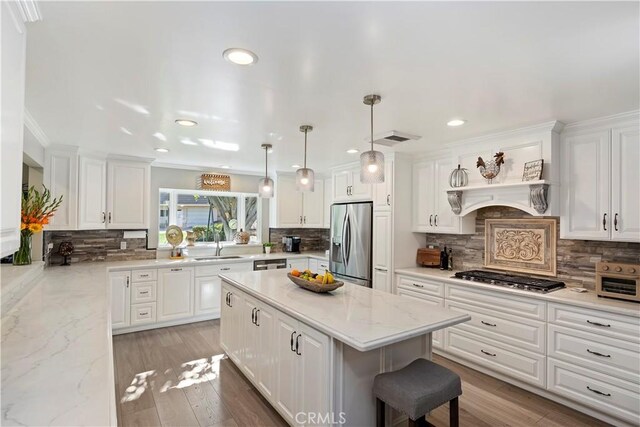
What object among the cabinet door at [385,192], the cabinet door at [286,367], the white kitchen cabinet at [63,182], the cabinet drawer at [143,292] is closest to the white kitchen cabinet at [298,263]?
the cabinet door at [385,192]

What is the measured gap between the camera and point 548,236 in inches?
129

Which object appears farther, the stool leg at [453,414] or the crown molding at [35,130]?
the crown molding at [35,130]

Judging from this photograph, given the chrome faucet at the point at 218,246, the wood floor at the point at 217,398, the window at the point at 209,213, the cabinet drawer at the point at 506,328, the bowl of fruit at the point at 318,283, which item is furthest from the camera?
the chrome faucet at the point at 218,246

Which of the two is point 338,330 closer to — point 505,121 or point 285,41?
point 285,41

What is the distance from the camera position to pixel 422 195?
4.18 metres

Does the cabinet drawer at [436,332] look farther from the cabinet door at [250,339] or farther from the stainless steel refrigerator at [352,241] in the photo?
the cabinet door at [250,339]

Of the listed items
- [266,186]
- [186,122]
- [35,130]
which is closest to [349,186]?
[266,186]

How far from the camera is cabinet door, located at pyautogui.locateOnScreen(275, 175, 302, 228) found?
5.76 metres

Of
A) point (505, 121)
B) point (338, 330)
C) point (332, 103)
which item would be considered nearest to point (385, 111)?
point (332, 103)

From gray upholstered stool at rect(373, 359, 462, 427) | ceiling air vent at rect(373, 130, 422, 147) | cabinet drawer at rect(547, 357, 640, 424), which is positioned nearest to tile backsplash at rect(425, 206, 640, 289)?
cabinet drawer at rect(547, 357, 640, 424)

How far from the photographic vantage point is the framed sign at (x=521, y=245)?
10.7 feet

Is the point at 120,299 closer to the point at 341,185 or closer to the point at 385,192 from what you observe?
the point at 341,185

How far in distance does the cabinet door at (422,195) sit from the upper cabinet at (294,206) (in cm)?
209

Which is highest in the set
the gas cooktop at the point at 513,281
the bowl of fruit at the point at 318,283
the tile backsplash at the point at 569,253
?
the tile backsplash at the point at 569,253
